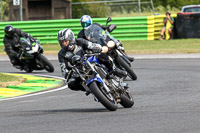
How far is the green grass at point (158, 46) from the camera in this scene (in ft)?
71.2

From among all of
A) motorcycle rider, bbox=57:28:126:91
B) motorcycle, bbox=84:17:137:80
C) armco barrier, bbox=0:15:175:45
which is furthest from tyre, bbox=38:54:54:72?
armco barrier, bbox=0:15:175:45

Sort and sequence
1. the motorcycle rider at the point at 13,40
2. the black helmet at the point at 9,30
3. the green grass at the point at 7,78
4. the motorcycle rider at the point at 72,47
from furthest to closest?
the motorcycle rider at the point at 13,40 < the black helmet at the point at 9,30 < the green grass at the point at 7,78 < the motorcycle rider at the point at 72,47

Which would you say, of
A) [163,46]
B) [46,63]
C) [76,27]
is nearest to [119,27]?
[76,27]

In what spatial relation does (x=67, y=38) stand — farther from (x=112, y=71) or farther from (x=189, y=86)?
(x=189, y=86)

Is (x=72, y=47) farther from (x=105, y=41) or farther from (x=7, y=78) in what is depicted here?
(x=7, y=78)

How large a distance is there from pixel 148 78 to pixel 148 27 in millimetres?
11679

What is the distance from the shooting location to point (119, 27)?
25.7 metres

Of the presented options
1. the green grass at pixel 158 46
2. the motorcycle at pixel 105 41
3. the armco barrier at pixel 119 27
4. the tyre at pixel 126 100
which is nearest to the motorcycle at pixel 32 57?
the motorcycle at pixel 105 41

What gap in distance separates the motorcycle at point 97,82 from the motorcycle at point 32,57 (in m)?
7.53

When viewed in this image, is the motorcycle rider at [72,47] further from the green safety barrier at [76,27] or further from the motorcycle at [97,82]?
the green safety barrier at [76,27]

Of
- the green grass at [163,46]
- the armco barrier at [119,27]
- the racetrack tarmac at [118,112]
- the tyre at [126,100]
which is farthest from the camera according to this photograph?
the armco barrier at [119,27]

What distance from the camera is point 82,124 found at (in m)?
7.38

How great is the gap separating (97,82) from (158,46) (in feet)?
50.0

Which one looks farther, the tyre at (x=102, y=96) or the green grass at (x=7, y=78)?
the green grass at (x=7, y=78)
